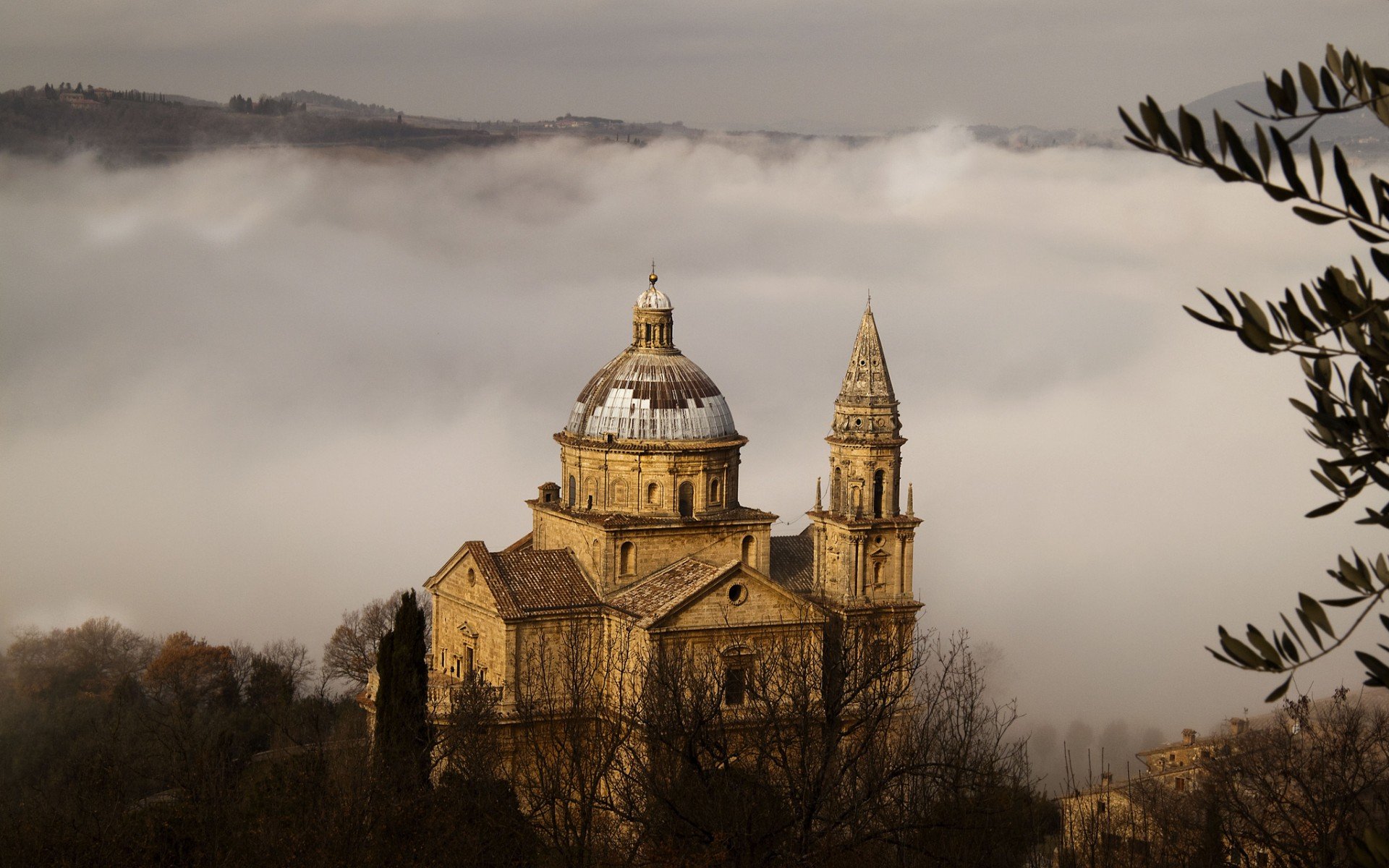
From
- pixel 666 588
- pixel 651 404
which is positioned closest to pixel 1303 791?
pixel 666 588

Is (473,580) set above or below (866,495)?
below

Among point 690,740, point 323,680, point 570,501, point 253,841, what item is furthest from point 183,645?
point 690,740

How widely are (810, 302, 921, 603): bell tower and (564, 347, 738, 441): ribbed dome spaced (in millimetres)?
3106

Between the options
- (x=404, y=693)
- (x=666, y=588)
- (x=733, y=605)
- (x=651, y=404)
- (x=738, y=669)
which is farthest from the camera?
(x=651, y=404)

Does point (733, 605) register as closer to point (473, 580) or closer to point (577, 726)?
point (473, 580)

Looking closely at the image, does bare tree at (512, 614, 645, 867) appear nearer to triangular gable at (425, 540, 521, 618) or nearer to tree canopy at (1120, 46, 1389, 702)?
triangular gable at (425, 540, 521, 618)

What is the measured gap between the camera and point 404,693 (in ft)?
134

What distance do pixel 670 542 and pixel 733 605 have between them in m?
2.99

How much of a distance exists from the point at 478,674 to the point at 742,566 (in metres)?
7.08

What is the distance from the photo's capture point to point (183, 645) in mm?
66062

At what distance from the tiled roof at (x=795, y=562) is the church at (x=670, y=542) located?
66 mm

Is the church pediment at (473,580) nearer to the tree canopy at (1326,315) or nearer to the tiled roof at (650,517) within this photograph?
the tiled roof at (650,517)

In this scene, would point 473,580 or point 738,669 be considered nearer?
point 738,669

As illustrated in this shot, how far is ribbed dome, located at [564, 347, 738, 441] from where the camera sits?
44.8 metres
